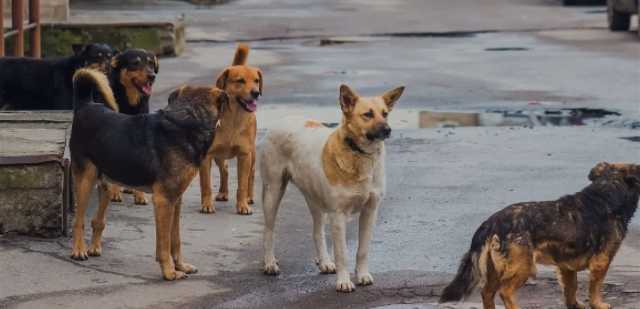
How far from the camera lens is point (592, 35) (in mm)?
24578

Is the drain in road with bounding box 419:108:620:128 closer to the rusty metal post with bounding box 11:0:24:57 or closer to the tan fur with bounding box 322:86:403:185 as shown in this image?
the rusty metal post with bounding box 11:0:24:57

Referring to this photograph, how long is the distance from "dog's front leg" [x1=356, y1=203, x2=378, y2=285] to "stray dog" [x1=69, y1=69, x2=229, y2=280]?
3.45ft

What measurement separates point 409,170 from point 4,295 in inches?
199

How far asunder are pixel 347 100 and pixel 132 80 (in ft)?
10.1

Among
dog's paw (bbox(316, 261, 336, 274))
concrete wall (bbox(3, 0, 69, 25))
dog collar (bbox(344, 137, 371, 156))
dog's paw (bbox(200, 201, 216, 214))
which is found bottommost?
concrete wall (bbox(3, 0, 69, 25))

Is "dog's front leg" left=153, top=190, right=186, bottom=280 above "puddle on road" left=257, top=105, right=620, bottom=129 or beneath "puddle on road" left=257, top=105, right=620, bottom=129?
above

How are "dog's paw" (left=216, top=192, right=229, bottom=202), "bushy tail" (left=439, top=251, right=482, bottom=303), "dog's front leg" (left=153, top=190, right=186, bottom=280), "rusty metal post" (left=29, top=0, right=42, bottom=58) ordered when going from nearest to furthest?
"bushy tail" (left=439, top=251, right=482, bottom=303)
"dog's front leg" (left=153, top=190, right=186, bottom=280)
"dog's paw" (left=216, top=192, right=229, bottom=202)
"rusty metal post" (left=29, top=0, right=42, bottom=58)

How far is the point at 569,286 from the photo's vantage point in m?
7.55

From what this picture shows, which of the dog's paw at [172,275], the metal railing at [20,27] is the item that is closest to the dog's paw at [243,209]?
the dog's paw at [172,275]

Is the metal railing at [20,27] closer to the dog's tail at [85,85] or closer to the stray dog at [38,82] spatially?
the stray dog at [38,82]

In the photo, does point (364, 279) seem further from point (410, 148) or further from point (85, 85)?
point (410, 148)

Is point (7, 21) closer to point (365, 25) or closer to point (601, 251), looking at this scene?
point (365, 25)

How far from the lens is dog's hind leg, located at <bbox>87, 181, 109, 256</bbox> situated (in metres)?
8.97

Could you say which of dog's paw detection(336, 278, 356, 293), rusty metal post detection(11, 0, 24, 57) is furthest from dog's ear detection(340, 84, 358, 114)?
rusty metal post detection(11, 0, 24, 57)
